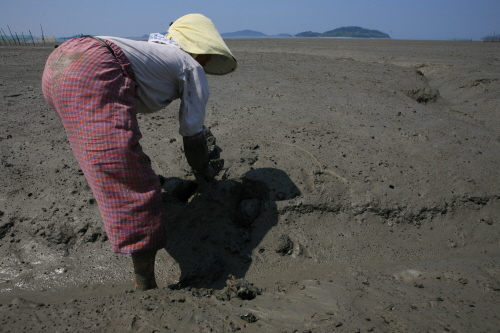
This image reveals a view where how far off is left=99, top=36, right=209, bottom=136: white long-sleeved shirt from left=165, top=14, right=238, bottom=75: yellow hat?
0.33 ft

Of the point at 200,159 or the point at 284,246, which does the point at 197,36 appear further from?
the point at 284,246

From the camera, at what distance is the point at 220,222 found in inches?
113

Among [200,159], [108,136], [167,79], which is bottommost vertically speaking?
[200,159]

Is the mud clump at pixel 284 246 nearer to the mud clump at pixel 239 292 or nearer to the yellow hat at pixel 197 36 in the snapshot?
the mud clump at pixel 239 292

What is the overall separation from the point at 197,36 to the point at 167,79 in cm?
37

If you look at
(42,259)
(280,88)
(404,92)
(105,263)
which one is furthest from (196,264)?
(404,92)

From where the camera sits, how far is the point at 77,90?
1819 mm

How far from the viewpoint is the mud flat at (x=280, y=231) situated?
1861 millimetres

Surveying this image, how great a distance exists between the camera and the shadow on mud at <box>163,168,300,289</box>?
261 cm

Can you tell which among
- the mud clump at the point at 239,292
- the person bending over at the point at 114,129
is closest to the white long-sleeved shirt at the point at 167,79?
the person bending over at the point at 114,129

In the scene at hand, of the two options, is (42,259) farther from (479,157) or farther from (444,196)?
(479,157)

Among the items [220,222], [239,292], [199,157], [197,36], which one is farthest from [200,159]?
[239,292]

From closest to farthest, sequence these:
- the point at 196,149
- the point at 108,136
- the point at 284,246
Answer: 1. the point at 108,136
2. the point at 196,149
3. the point at 284,246

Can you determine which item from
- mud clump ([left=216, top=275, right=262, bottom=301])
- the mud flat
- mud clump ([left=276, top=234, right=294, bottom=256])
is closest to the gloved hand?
the mud flat
